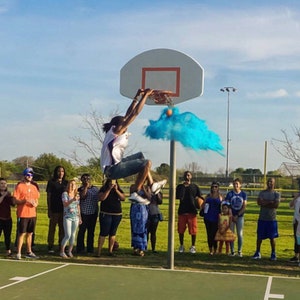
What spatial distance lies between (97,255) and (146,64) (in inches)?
139

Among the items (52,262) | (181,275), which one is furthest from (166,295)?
(52,262)

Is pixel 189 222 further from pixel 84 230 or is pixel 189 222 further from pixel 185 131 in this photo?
pixel 185 131

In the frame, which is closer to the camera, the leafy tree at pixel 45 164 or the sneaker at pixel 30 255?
the sneaker at pixel 30 255

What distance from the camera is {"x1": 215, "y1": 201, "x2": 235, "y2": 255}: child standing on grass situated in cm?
969

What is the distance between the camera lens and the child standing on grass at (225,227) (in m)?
9.69

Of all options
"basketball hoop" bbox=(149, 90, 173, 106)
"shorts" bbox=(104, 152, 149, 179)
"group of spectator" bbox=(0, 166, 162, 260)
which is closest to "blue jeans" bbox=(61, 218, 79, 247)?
"group of spectator" bbox=(0, 166, 162, 260)

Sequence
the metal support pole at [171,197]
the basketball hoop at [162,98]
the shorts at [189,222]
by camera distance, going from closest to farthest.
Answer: the basketball hoop at [162,98] < the metal support pole at [171,197] < the shorts at [189,222]

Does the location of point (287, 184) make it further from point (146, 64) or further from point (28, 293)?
point (28, 293)

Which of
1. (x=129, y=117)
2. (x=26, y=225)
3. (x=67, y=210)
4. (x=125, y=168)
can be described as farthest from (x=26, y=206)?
(x=129, y=117)

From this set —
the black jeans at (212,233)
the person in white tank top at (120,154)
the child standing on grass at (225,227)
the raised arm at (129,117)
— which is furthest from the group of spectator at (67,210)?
the raised arm at (129,117)

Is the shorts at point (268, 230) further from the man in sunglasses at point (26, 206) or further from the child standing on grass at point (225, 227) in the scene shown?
the man in sunglasses at point (26, 206)

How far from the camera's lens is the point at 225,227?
9711 millimetres

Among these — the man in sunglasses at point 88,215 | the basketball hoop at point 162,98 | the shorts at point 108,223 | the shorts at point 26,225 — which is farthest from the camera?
the man in sunglasses at point 88,215

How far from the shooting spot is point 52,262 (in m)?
8.50
